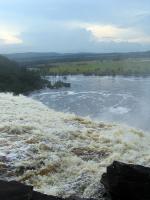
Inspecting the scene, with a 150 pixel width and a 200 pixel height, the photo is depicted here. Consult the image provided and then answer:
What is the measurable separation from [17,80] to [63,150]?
218 ft

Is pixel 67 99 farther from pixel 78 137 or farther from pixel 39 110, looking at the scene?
pixel 78 137

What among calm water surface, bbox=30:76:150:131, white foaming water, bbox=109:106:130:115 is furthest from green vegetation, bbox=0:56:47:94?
white foaming water, bbox=109:106:130:115

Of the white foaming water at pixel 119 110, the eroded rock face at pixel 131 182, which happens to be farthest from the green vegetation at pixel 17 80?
the eroded rock face at pixel 131 182

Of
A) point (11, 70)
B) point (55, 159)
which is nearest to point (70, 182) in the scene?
point (55, 159)

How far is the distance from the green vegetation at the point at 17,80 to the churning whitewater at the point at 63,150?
169 ft

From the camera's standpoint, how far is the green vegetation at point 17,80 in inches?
2793

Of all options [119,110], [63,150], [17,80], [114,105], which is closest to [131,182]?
[63,150]

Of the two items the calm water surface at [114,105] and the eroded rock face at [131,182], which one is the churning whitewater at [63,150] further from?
the calm water surface at [114,105]

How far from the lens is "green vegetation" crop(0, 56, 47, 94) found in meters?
70.9

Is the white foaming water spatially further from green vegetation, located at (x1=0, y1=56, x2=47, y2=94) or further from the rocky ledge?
green vegetation, located at (x1=0, y1=56, x2=47, y2=94)

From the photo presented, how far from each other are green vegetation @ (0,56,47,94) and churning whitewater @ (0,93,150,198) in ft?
169

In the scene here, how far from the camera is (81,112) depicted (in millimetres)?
38625

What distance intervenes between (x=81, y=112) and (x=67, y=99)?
10.5 m

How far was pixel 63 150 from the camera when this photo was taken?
12.9m
